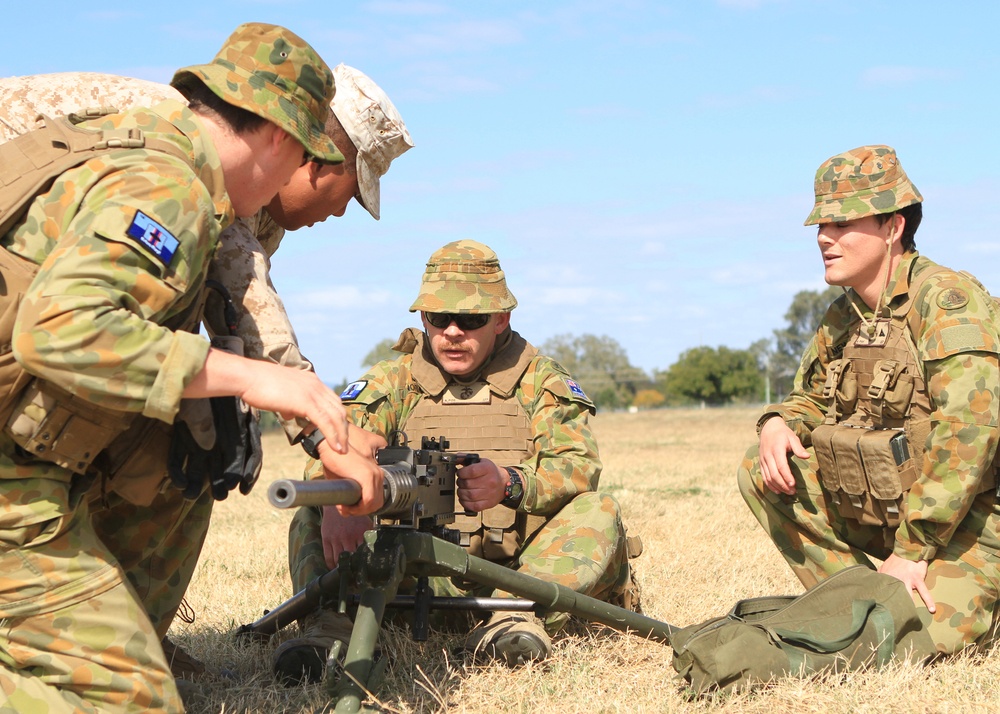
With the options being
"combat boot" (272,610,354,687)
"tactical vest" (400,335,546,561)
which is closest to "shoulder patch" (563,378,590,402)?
"tactical vest" (400,335,546,561)

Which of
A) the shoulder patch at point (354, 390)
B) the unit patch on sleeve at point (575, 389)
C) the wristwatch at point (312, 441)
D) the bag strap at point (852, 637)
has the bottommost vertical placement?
the bag strap at point (852, 637)

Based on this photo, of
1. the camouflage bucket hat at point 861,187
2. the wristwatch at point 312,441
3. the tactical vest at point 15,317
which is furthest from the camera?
the camouflage bucket hat at point 861,187

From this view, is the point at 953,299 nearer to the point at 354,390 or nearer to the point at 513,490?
the point at 513,490

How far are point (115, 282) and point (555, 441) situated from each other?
9.78ft

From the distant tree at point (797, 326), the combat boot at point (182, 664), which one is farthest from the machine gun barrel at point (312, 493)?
the distant tree at point (797, 326)

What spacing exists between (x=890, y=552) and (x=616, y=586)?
4.70 ft

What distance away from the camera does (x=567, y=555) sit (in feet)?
17.2

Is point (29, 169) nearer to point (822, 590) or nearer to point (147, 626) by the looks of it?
point (147, 626)

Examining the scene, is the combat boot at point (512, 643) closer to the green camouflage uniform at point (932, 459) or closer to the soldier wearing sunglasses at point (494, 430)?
the soldier wearing sunglasses at point (494, 430)

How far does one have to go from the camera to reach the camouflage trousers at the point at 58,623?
10.8 ft

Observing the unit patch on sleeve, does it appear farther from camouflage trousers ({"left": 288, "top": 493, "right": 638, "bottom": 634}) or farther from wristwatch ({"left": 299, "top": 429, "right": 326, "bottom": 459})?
wristwatch ({"left": 299, "top": 429, "right": 326, "bottom": 459})

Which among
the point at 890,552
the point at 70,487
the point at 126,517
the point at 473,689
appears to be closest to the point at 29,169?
the point at 70,487

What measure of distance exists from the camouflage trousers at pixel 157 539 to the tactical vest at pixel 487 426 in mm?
1450

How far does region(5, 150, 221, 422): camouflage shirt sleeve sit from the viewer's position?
2949 mm
